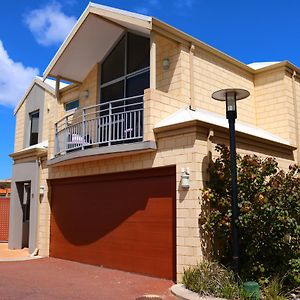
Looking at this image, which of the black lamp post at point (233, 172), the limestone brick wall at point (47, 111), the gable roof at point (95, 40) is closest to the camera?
the black lamp post at point (233, 172)

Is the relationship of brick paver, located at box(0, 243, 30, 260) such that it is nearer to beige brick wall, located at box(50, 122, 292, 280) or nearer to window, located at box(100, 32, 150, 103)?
window, located at box(100, 32, 150, 103)

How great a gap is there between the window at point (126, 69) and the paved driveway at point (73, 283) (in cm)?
569

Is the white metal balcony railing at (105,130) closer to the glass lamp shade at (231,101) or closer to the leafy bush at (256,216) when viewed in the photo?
the leafy bush at (256,216)

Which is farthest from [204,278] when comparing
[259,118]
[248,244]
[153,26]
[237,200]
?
[259,118]

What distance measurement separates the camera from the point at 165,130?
9.80 meters

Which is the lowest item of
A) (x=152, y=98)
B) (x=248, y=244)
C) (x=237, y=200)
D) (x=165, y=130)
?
(x=248, y=244)

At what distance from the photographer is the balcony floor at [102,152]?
1002 cm

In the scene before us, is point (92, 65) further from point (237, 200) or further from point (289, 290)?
point (289, 290)

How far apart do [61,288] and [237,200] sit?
4156mm

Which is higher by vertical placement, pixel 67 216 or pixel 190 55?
pixel 190 55

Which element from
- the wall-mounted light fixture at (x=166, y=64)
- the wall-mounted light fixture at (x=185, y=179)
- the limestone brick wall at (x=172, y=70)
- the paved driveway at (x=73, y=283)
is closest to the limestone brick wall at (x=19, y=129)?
the paved driveway at (x=73, y=283)

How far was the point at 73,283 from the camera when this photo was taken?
30.3ft

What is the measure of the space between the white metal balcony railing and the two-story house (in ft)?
0.13

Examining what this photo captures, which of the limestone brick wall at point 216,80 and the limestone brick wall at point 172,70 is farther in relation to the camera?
the limestone brick wall at point 216,80
